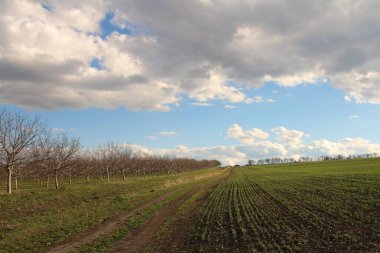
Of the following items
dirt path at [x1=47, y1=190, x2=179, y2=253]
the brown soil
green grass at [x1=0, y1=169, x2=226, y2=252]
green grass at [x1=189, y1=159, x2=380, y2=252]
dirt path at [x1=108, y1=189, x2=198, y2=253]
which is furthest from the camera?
green grass at [x1=0, y1=169, x2=226, y2=252]

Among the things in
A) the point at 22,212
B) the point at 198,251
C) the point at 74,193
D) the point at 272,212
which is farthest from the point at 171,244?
the point at 74,193

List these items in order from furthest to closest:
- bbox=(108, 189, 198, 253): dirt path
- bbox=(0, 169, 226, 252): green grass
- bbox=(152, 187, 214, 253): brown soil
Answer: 1. bbox=(0, 169, 226, 252): green grass
2. bbox=(108, 189, 198, 253): dirt path
3. bbox=(152, 187, 214, 253): brown soil

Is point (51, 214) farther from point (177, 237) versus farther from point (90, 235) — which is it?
point (177, 237)

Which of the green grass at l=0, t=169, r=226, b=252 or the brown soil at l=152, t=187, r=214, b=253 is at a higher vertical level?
the green grass at l=0, t=169, r=226, b=252

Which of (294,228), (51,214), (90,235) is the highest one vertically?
(51,214)

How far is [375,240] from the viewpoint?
13859 millimetres

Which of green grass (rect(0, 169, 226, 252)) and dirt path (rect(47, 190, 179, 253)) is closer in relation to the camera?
dirt path (rect(47, 190, 179, 253))

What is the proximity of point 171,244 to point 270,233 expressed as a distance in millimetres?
5043

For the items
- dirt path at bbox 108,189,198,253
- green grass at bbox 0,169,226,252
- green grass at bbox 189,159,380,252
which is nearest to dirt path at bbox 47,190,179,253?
green grass at bbox 0,169,226,252

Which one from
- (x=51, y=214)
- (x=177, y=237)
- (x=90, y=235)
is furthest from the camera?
(x=51, y=214)

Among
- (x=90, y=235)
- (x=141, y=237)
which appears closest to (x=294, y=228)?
(x=141, y=237)

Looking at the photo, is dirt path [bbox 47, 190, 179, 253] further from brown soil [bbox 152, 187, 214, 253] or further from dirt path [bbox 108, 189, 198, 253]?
brown soil [bbox 152, 187, 214, 253]

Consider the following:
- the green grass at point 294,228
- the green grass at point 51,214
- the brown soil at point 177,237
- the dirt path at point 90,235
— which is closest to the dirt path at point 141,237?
the brown soil at point 177,237

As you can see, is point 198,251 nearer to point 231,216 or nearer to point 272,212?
point 231,216
